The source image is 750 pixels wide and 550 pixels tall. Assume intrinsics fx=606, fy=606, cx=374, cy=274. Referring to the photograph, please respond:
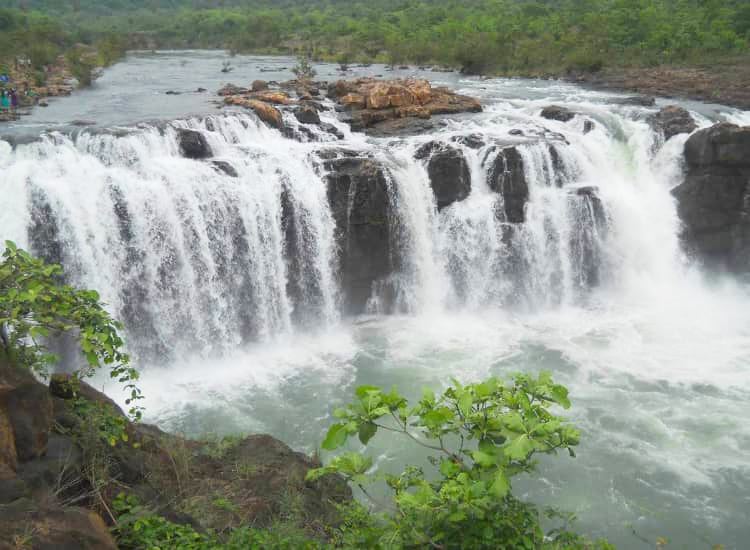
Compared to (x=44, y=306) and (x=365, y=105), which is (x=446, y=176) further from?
(x=44, y=306)

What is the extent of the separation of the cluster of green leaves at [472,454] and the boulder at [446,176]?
37.7ft

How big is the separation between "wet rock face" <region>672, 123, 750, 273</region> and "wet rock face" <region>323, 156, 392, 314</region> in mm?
8109

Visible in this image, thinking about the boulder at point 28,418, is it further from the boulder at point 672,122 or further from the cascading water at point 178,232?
the boulder at point 672,122

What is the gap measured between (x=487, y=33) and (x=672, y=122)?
26.4 meters

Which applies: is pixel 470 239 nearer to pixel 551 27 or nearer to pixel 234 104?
pixel 234 104

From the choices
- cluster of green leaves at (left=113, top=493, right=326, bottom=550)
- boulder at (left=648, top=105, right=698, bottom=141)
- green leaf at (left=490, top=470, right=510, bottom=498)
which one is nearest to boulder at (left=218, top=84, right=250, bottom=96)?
boulder at (left=648, top=105, right=698, bottom=141)

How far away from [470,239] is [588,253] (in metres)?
3.14

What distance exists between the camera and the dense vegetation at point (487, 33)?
32.8 meters

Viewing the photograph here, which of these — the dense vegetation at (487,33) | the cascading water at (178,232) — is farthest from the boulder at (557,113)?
the dense vegetation at (487,33)

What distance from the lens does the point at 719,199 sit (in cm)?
1562

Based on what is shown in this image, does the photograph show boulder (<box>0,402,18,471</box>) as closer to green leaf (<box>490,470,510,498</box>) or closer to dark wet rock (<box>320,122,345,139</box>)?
green leaf (<box>490,470,510,498</box>)

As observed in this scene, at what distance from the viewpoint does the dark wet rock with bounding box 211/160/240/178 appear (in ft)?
43.5

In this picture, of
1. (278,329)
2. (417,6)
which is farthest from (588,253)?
(417,6)

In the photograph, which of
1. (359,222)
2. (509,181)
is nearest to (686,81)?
(509,181)
